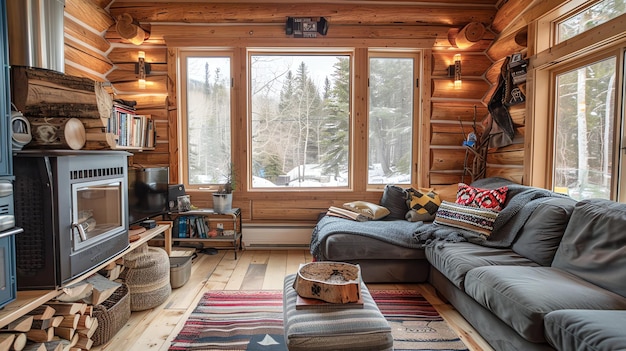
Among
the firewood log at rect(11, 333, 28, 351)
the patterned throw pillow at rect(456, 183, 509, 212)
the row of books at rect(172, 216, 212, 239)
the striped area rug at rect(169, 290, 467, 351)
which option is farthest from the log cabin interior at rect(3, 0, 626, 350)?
the firewood log at rect(11, 333, 28, 351)

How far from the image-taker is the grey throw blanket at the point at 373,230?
2.90m

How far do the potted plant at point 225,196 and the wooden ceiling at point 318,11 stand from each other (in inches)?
68.0

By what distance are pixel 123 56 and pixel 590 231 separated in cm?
460

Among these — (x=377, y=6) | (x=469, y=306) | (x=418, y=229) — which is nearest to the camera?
(x=469, y=306)

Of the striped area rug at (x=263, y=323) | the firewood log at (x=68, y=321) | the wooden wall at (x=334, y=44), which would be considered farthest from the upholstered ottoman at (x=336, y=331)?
the wooden wall at (x=334, y=44)

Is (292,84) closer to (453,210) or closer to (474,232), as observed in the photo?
(453,210)

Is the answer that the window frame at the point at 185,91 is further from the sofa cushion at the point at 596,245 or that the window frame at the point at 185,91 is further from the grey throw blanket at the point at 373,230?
the sofa cushion at the point at 596,245

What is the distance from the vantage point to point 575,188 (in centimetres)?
288

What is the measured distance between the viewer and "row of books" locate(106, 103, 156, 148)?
323 centimetres

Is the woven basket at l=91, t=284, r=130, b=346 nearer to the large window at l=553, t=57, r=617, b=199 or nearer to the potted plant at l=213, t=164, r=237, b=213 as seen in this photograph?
the potted plant at l=213, t=164, r=237, b=213

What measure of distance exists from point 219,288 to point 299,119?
2107 mm

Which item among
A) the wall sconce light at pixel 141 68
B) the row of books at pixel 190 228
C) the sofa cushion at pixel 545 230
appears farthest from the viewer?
the wall sconce light at pixel 141 68

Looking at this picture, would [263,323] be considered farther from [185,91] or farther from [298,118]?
[185,91]

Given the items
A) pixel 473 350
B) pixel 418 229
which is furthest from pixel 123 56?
pixel 473 350
